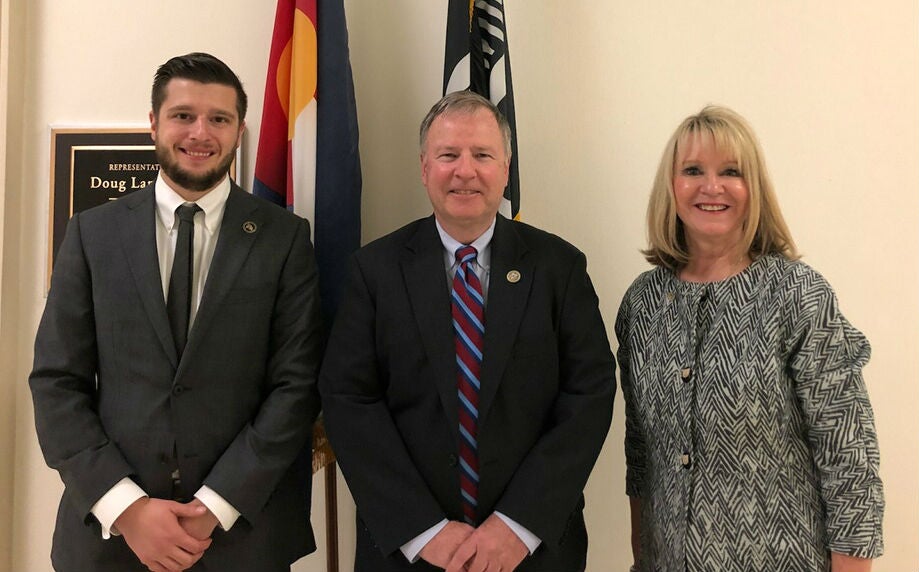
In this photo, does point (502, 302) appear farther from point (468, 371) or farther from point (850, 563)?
point (850, 563)

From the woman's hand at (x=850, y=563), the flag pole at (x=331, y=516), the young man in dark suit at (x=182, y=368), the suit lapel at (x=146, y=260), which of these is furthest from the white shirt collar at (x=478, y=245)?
the woman's hand at (x=850, y=563)

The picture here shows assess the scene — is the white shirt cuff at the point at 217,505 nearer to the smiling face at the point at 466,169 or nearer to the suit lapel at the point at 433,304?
the suit lapel at the point at 433,304

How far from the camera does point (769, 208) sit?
151 centimetres

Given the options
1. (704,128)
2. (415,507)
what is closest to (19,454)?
(415,507)

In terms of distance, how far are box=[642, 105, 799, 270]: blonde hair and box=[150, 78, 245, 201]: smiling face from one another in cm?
114

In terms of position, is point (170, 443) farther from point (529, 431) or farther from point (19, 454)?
point (19, 454)

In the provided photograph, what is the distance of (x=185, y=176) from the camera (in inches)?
62.1

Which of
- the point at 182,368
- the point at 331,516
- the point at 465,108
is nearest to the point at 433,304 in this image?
the point at 465,108

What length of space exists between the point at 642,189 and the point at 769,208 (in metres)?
0.78

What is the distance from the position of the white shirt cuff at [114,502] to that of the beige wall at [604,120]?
0.97 m

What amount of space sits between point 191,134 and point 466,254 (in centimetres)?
75

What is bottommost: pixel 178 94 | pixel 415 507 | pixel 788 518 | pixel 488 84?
pixel 415 507

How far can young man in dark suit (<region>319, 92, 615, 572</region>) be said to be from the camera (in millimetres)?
1426

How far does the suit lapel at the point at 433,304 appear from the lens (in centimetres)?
146
